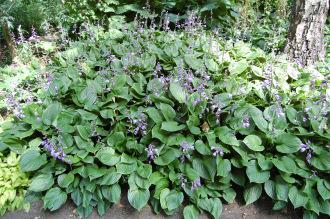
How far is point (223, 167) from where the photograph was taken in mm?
3680

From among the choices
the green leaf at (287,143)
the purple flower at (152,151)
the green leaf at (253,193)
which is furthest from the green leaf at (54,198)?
the green leaf at (287,143)

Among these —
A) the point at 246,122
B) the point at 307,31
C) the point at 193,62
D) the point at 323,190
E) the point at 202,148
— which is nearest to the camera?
the point at 323,190

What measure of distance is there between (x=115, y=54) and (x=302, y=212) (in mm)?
3250

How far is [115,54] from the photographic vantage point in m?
5.20

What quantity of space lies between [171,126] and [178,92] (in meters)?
0.46

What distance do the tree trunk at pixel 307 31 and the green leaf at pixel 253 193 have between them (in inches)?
84.5

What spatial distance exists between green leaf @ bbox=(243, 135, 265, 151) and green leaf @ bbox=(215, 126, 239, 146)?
0.12 metres

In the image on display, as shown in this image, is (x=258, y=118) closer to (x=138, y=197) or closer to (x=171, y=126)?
(x=171, y=126)

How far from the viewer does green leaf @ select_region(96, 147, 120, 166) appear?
3705 mm

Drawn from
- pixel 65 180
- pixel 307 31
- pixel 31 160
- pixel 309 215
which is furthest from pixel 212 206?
pixel 307 31

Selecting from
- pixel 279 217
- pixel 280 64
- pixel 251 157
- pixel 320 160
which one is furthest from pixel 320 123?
pixel 280 64

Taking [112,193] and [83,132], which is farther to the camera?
[83,132]

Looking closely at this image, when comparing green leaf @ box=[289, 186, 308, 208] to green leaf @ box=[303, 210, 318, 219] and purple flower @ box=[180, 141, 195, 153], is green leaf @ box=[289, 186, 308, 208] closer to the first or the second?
green leaf @ box=[303, 210, 318, 219]

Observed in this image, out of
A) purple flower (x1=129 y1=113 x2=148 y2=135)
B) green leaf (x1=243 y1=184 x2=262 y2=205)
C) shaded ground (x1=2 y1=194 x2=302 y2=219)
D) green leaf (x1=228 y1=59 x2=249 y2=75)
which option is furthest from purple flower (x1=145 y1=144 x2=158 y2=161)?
green leaf (x1=228 y1=59 x2=249 y2=75)
